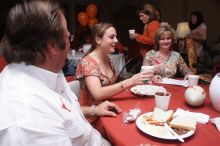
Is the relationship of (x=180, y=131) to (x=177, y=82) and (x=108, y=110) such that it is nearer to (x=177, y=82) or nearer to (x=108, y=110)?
(x=108, y=110)

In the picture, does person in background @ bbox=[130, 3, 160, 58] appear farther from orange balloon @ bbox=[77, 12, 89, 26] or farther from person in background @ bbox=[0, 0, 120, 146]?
person in background @ bbox=[0, 0, 120, 146]

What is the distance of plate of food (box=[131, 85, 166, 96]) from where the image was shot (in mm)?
1699

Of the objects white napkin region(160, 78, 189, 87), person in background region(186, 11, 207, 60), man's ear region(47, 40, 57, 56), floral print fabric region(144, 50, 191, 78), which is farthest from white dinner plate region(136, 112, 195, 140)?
person in background region(186, 11, 207, 60)

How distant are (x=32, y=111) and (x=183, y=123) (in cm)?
74

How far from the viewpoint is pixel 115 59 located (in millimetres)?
4230

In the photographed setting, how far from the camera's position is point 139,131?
47.8 inches

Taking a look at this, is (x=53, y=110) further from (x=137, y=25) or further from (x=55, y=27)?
(x=137, y=25)

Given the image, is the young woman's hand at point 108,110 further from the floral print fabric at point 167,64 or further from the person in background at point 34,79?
the floral print fabric at point 167,64

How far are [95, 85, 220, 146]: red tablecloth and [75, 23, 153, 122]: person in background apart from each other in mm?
91

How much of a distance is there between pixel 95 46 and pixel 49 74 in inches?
43.1

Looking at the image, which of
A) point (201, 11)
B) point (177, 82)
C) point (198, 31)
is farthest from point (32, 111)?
point (201, 11)

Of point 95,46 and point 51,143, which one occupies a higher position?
point 95,46

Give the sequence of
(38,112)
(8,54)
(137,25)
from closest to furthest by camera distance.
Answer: (38,112) < (8,54) < (137,25)

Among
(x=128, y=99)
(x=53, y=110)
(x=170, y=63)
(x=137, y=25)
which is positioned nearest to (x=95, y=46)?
(x=128, y=99)
